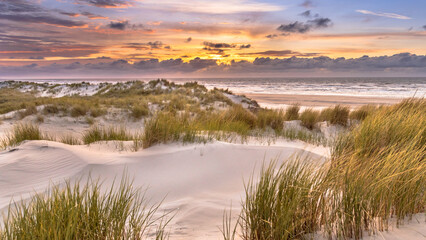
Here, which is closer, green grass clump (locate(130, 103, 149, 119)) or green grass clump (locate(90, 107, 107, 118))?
green grass clump (locate(90, 107, 107, 118))

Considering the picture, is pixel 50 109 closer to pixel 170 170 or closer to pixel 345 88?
pixel 170 170

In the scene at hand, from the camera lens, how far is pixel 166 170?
4.17 meters

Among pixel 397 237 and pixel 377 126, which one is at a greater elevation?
pixel 377 126

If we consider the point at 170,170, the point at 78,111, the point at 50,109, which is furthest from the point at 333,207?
the point at 50,109

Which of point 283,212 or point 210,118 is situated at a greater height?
point 283,212

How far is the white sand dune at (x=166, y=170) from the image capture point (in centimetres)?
319

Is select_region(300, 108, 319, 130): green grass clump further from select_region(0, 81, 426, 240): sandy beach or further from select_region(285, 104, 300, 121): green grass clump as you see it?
select_region(0, 81, 426, 240): sandy beach

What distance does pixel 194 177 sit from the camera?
395 centimetres

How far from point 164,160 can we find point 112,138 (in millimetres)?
2507

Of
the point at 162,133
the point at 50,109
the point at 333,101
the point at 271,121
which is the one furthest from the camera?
the point at 333,101

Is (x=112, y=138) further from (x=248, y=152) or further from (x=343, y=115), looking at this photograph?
(x=343, y=115)

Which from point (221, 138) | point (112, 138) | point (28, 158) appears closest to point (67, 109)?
point (112, 138)

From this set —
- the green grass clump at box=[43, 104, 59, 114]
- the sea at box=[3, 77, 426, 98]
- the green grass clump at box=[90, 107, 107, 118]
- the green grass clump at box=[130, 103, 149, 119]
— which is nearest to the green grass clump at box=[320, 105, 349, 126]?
the sea at box=[3, 77, 426, 98]

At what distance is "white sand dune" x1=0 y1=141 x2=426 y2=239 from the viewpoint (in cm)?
319
